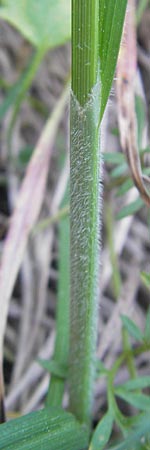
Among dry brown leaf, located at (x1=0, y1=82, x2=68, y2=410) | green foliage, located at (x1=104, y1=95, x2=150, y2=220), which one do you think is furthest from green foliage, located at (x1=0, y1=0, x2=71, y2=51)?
green foliage, located at (x1=104, y1=95, x2=150, y2=220)

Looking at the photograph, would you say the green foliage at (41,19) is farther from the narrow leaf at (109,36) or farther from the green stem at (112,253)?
the narrow leaf at (109,36)

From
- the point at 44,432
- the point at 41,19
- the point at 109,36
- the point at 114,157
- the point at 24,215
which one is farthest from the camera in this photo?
the point at 41,19

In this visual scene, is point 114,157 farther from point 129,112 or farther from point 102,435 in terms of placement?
point 102,435

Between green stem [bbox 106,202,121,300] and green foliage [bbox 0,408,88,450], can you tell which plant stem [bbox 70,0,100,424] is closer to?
green foliage [bbox 0,408,88,450]

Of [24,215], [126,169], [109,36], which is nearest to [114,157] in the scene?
[126,169]

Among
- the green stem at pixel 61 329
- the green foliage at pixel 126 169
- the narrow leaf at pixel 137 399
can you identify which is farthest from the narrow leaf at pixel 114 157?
the narrow leaf at pixel 137 399
